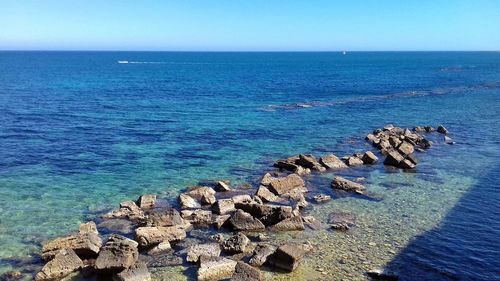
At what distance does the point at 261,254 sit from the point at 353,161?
16801 millimetres

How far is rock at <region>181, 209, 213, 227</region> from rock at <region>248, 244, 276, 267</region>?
4.26 m

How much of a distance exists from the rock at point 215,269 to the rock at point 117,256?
258cm

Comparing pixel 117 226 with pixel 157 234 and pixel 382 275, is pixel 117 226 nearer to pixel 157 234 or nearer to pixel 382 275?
pixel 157 234

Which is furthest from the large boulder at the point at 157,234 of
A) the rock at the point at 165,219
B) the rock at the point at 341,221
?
the rock at the point at 341,221

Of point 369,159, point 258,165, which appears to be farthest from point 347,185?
point 258,165

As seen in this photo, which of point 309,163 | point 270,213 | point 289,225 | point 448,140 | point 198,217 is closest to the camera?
point 289,225

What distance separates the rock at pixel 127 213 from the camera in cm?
2163

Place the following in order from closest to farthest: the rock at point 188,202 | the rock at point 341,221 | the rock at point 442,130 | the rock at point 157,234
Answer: the rock at point 157,234 < the rock at point 341,221 < the rock at point 188,202 < the rock at point 442,130

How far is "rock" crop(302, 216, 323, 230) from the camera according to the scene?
2061 centimetres

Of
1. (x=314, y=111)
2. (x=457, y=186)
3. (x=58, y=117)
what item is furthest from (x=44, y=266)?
(x=314, y=111)

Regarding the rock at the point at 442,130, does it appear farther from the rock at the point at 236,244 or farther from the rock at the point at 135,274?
the rock at the point at 135,274

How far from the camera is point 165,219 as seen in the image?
20109 mm

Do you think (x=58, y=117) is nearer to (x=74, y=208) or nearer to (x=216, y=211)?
(x=74, y=208)

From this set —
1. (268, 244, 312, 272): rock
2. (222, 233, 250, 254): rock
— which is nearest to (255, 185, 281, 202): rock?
(222, 233, 250, 254): rock
